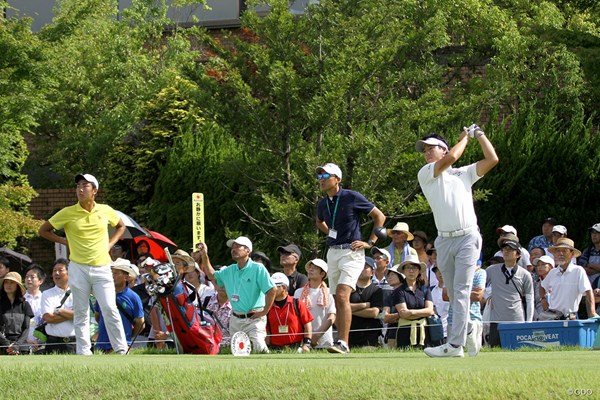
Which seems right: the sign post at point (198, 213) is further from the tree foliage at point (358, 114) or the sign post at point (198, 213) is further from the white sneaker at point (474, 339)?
the white sneaker at point (474, 339)

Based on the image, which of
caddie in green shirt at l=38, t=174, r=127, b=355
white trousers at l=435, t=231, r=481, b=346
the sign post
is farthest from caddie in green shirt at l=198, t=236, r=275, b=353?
the sign post

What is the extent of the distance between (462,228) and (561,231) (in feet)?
21.7

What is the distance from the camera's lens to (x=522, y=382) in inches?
339

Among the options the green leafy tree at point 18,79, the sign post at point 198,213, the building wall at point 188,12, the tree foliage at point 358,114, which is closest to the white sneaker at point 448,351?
the tree foliage at point 358,114

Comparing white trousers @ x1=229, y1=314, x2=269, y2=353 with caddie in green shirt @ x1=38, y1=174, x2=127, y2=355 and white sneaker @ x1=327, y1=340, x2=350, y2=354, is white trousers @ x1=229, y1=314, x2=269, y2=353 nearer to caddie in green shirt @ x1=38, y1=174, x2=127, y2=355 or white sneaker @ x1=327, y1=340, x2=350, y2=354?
caddie in green shirt @ x1=38, y1=174, x2=127, y2=355

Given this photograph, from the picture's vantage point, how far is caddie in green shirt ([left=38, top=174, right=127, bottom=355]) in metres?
13.5

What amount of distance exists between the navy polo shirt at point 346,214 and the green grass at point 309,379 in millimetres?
2193

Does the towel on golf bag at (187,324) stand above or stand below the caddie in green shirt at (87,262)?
below

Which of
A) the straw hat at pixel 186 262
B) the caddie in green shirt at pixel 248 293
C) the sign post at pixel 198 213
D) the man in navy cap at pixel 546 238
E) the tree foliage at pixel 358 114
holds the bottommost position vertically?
the caddie in green shirt at pixel 248 293

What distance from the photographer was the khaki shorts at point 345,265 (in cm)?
1274

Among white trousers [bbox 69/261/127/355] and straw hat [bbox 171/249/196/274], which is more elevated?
straw hat [bbox 171/249/196/274]

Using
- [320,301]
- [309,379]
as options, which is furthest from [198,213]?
[309,379]

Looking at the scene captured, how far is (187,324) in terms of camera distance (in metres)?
14.1

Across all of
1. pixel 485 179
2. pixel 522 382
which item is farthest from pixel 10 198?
pixel 522 382
